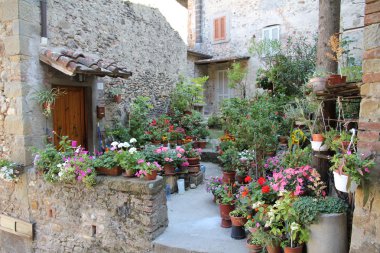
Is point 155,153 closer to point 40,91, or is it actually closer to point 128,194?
point 128,194

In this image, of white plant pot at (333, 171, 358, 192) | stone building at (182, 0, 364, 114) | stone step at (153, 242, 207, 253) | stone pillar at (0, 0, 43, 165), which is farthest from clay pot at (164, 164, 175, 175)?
stone building at (182, 0, 364, 114)

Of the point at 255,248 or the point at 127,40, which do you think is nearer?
the point at 255,248

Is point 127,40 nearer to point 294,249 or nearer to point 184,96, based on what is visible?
point 184,96

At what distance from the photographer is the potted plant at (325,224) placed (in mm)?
3137

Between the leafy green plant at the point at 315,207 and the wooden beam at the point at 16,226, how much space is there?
179 inches

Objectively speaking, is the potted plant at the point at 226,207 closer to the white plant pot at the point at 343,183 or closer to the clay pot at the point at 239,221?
the clay pot at the point at 239,221

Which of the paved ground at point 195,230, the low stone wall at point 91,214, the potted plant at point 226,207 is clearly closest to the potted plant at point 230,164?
the paved ground at point 195,230

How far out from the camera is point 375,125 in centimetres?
276

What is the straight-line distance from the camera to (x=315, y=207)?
128 inches

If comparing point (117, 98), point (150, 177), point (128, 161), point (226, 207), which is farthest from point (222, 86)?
point (150, 177)

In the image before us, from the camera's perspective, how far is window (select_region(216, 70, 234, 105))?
14037 millimetres

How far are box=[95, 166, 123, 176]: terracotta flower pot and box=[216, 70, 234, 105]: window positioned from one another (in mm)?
10006

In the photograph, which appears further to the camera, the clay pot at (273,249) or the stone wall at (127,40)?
the stone wall at (127,40)

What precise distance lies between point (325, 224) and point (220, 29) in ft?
41.8
